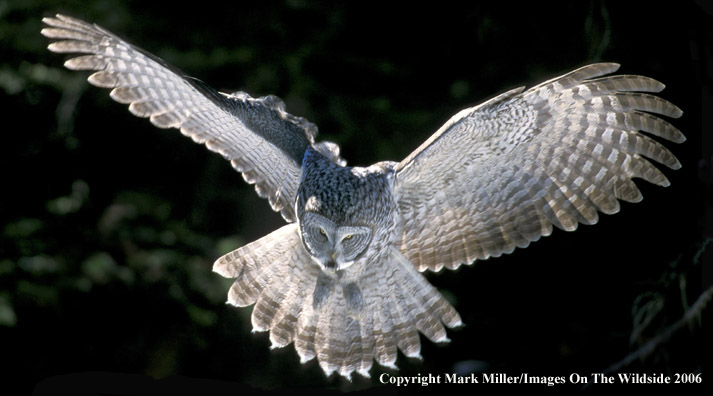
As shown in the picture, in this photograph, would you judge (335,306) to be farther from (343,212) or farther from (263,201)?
(263,201)

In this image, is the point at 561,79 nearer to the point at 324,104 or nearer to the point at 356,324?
the point at 356,324

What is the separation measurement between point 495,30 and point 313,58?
1.03 metres

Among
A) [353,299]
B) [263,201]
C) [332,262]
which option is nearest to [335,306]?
[353,299]

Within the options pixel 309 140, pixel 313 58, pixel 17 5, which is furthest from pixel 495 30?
pixel 17 5

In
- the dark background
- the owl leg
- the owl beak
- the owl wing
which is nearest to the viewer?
the owl wing

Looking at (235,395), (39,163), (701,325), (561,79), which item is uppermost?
(39,163)

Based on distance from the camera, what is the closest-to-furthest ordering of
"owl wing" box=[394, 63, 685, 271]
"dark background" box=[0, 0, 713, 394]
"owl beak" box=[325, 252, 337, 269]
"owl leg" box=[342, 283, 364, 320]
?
"owl wing" box=[394, 63, 685, 271] → "owl beak" box=[325, 252, 337, 269] → "owl leg" box=[342, 283, 364, 320] → "dark background" box=[0, 0, 713, 394]

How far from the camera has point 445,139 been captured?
310cm

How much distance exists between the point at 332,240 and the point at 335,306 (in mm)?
432

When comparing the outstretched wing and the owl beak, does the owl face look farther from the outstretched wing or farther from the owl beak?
the outstretched wing

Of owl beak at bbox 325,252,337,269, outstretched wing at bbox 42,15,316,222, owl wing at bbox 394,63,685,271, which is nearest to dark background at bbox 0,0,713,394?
owl wing at bbox 394,63,685,271

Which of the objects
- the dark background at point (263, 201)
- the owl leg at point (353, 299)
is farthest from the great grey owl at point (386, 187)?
the dark background at point (263, 201)

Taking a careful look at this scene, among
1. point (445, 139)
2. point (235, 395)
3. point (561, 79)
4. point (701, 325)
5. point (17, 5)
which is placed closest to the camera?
point (561, 79)

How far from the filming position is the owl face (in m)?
3.13
